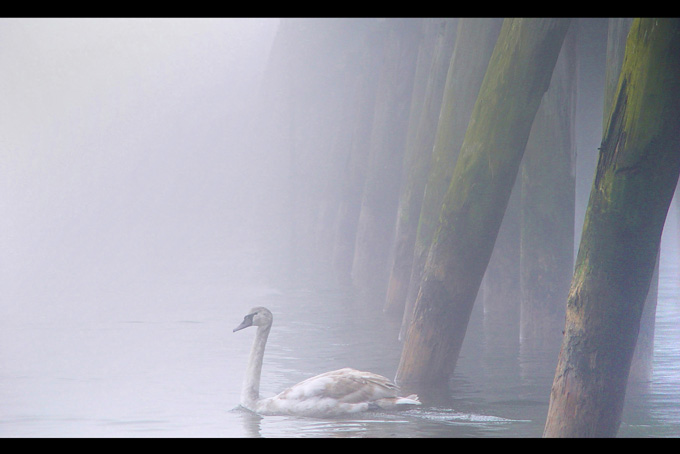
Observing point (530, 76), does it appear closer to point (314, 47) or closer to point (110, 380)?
point (110, 380)

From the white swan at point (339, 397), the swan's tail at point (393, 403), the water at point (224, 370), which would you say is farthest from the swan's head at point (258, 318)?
the swan's tail at point (393, 403)

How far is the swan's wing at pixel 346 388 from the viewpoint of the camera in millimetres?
4637

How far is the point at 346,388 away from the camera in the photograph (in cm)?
466

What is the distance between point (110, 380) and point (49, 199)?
101ft

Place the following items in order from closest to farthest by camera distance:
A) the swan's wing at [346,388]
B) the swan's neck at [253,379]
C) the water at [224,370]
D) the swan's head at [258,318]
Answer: the water at [224,370] < the swan's wing at [346,388] < the swan's neck at [253,379] < the swan's head at [258,318]

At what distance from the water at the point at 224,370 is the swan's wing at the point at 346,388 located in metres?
0.10

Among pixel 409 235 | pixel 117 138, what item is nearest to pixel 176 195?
pixel 117 138

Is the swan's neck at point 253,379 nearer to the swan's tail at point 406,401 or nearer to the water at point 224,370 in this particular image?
the water at point 224,370

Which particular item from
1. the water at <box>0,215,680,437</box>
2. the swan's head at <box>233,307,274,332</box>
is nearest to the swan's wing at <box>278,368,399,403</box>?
the water at <box>0,215,680,437</box>

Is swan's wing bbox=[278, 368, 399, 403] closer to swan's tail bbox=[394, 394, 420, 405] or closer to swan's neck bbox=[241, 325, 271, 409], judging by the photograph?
swan's tail bbox=[394, 394, 420, 405]

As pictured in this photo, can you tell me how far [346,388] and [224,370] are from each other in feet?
6.91

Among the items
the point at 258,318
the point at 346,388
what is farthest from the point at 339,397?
the point at 258,318

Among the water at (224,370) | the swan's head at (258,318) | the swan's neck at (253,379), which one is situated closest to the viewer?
the water at (224,370)

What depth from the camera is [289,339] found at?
317 inches
